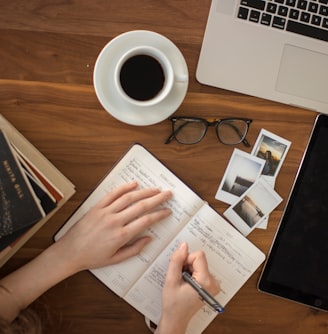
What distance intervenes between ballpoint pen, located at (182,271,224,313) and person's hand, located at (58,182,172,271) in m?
0.11

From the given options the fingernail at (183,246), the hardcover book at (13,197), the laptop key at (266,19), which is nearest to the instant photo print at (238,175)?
the fingernail at (183,246)

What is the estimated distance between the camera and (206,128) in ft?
2.71

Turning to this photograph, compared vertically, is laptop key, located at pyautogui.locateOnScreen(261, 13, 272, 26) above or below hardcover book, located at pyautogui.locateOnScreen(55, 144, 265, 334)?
above

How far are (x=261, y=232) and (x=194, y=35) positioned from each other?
42 centimetres

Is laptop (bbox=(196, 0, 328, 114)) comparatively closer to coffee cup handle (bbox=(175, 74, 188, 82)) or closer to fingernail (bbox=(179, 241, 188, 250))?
coffee cup handle (bbox=(175, 74, 188, 82))

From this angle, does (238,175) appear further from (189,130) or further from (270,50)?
(270,50)

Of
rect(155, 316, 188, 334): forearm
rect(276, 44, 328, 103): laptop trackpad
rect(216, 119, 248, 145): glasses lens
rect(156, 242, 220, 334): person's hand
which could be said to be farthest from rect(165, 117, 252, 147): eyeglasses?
rect(155, 316, 188, 334): forearm

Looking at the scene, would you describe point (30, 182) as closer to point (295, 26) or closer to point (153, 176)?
point (153, 176)

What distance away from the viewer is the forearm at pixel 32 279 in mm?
779

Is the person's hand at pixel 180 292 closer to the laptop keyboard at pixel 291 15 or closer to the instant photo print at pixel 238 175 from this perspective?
the instant photo print at pixel 238 175

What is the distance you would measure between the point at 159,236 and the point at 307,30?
1.64 feet

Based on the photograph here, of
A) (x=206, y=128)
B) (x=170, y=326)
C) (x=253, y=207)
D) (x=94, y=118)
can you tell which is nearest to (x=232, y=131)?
(x=206, y=128)

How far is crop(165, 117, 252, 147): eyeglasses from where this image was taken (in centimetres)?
82

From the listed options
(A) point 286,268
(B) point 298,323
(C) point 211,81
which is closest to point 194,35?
(C) point 211,81
